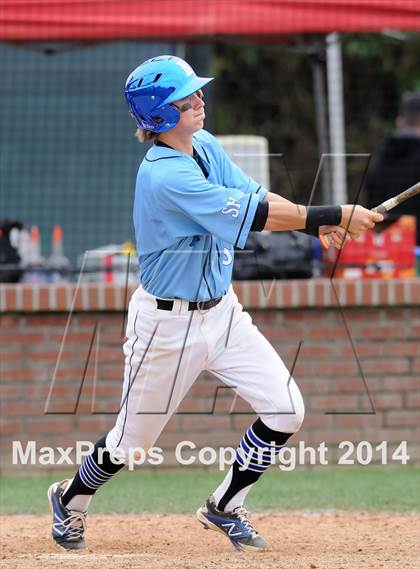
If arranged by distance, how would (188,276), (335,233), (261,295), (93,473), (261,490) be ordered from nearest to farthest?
(335,233), (188,276), (93,473), (261,490), (261,295)

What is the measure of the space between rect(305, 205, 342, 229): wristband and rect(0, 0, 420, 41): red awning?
3.69 m

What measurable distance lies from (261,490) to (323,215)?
263cm

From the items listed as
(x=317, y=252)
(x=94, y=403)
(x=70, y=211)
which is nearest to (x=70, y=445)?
(x=94, y=403)

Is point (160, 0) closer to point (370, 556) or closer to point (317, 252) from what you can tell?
point (317, 252)

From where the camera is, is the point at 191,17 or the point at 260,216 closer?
the point at 260,216

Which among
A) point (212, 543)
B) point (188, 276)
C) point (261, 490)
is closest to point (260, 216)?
point (188, 276)

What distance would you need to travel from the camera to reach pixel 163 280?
5.41 metres

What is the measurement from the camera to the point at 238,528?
5688 millimetres

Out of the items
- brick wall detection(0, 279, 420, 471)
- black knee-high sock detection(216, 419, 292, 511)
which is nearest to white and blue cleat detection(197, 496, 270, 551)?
black knee-high sock detection(216, 419, 292, 511)

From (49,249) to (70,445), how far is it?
2595 millimetres

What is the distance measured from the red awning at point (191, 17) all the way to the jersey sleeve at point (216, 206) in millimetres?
3627

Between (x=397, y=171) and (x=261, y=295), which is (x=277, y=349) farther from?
(x=397, y=171)

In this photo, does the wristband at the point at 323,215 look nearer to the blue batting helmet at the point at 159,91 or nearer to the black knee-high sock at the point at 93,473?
the blue batting helmet at the point at 159,91

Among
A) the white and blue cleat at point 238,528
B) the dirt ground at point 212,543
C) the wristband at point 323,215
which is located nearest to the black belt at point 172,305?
the wristband at point 323,215
